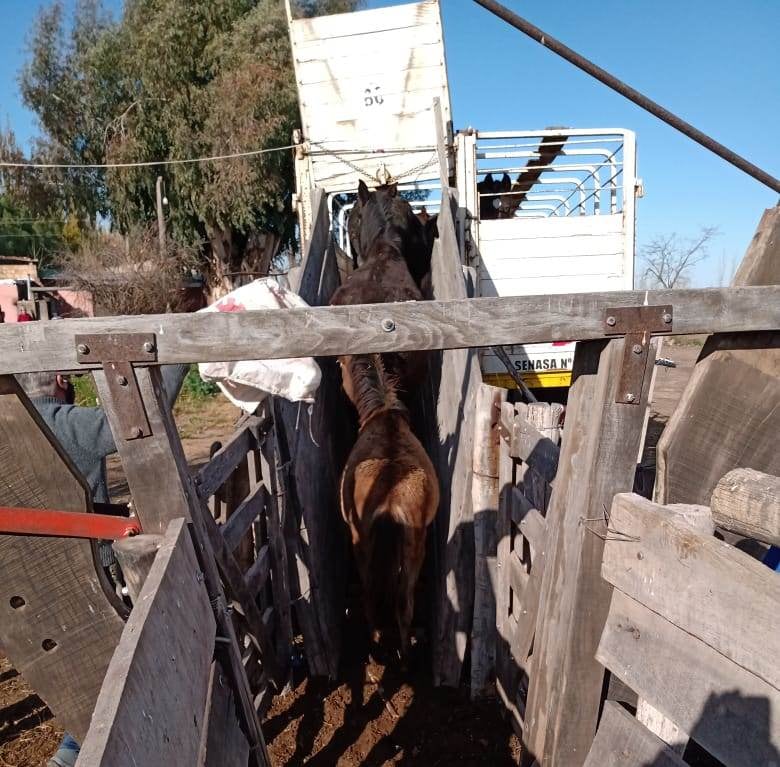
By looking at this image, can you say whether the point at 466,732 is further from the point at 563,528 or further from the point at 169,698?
the point at 169,698

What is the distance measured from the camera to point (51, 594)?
1.99 metres

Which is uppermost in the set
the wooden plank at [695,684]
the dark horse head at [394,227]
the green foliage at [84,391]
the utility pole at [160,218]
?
the utility pole at [160,218]

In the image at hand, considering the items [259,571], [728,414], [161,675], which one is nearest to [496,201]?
[259,571]

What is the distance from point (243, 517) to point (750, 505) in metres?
2.40

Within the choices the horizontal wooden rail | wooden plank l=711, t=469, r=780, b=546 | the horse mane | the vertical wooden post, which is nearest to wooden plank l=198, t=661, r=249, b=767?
the vertical wooden post

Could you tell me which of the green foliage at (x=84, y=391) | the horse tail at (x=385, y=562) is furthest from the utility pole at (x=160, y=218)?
the horse tail at (x=385, y=562)

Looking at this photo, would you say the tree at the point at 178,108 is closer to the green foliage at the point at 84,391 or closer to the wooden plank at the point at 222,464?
the green foliage at the point at 84,391

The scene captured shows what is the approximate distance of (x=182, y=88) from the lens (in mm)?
19891

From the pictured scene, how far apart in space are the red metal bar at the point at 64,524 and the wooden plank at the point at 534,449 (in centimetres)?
169

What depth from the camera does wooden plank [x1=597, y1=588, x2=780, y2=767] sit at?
1167 millimetres

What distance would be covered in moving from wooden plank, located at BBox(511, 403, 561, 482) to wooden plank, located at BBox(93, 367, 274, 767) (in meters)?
1.46

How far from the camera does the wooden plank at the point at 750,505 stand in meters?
1.23

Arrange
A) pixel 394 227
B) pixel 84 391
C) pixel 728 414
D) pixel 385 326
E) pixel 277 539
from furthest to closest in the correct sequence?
pixel 84 391 < pixel 394 227 < pixel 277 539 < pixel 728 414 < pixel 385 326

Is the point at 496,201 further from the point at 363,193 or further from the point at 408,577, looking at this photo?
the point at 408,577
